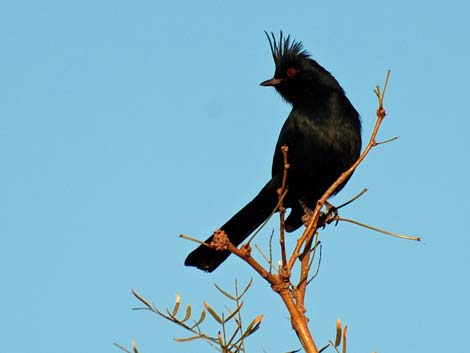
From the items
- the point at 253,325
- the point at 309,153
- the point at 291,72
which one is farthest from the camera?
the point at 291,72

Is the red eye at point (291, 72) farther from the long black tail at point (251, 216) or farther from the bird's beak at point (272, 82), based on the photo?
the long black tail at point (251, 216)

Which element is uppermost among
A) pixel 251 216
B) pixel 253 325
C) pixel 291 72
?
pixel 291 72

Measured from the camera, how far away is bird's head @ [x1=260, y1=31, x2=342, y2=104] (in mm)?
7680

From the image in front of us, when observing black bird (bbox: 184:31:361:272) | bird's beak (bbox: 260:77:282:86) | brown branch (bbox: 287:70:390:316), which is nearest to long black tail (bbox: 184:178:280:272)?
black bird (bbox: 184:31:361:272)

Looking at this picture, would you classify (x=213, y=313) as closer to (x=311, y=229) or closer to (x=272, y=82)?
(x=311, y=229)

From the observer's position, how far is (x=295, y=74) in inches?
312

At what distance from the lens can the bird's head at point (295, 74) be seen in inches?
302

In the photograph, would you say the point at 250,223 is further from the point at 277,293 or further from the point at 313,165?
the point at 277,293

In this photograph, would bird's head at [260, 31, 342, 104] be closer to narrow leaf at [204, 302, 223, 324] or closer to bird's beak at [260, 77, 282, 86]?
bird's beak at [260, 77, 282, 86]

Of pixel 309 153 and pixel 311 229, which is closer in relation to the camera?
pixel 311 229

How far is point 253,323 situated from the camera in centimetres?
245

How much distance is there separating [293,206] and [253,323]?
192 inches

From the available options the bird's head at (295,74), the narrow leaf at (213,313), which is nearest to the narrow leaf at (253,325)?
the narrow leaf at (213,313)

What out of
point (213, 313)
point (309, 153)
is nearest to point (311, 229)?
point (213, 313)
